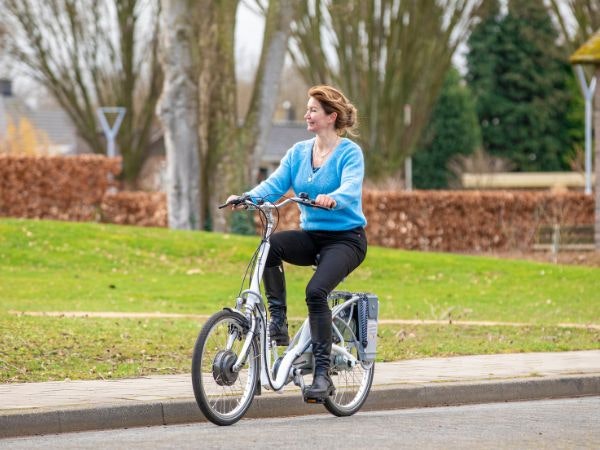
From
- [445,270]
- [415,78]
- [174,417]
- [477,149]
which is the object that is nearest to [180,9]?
[445,270]

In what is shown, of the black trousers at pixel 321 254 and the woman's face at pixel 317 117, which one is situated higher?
the woman's face at pixel 317 117

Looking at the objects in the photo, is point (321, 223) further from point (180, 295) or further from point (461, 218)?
point (461, 218)

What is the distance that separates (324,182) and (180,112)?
64.2 feet

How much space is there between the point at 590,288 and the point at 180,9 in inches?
397

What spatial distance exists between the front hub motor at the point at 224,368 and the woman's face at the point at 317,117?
4.96 feet

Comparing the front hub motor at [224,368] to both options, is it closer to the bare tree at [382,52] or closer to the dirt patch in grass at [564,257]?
the dirt patch in grass at [564,257]

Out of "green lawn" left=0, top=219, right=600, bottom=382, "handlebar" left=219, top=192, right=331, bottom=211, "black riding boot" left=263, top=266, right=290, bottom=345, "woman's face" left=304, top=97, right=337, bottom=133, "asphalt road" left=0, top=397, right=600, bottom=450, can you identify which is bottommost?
"green lawn" left=0, top=219, right=600, bottom=382

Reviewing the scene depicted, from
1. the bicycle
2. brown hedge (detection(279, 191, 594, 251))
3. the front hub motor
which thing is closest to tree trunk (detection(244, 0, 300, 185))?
brown hedge (detection(279, 191, 594, 251))

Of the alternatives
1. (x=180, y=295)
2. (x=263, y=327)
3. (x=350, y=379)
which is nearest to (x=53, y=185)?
(x=180, y=295)

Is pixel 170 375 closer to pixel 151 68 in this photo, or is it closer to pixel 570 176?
pixel 151 68

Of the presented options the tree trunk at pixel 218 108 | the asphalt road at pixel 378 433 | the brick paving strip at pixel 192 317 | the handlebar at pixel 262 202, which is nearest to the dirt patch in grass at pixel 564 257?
the tree trunk at pixel 218 108

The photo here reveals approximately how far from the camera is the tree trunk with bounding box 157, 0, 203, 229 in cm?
2748

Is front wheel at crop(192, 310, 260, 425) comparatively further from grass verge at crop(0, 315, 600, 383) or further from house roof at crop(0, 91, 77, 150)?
house roof at crop(0, 91, 77, 150)

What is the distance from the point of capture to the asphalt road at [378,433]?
749cm
